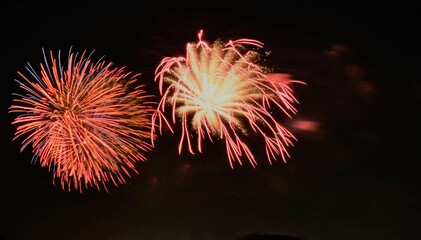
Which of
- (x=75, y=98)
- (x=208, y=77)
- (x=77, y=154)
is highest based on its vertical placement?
(x=208, y=77)

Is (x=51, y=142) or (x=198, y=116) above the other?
(x=198, y=116)

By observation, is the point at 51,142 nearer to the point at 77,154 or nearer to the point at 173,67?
the point at 77,154

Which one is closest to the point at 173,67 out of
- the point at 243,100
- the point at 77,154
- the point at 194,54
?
the point at 194,54

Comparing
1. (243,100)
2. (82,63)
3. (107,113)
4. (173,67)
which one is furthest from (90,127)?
(243,100)

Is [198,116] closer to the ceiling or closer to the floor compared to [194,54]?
closer to the floor

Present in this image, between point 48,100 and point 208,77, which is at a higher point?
point 208,77

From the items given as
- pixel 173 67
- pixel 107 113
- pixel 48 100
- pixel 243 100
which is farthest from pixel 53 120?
pixel 243 100

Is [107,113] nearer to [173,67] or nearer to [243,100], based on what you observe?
[173,67]

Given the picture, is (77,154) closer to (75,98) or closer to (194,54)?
(75,98)
